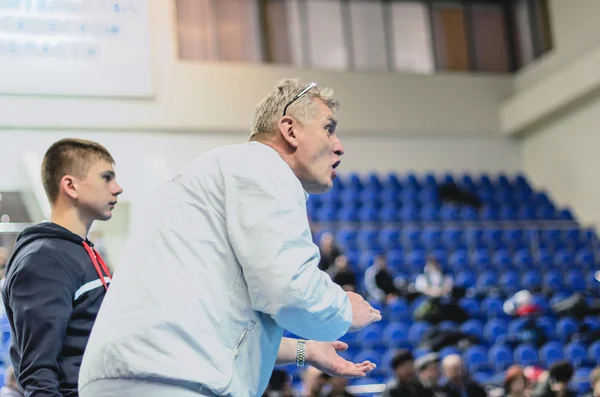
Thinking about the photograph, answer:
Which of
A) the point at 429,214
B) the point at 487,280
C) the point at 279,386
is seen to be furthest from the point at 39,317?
the point at 429,214

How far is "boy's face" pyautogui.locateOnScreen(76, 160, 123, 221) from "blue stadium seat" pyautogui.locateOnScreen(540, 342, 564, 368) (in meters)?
7.07

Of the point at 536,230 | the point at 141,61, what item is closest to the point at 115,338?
the point at 141,61

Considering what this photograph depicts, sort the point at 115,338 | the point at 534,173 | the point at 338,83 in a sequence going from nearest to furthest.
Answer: the point at 115,338 < the point at 338,83 < the point at 534,173

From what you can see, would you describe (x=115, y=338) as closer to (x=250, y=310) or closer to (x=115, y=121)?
(x=250, y=310)

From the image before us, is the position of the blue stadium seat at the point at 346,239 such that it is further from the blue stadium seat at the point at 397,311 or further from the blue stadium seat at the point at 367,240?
the blue stadium seat at the point at 397,311

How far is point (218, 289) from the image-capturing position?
1.56m

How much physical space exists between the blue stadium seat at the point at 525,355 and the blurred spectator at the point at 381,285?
151 centimetres

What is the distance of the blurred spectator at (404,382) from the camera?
605cm

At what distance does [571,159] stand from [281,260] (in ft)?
38.7

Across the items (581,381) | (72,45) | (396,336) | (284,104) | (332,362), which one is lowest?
(581,381)

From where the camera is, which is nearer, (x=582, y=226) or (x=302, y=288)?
(x=302, y=288)

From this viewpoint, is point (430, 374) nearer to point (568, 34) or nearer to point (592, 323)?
point (592, 323)

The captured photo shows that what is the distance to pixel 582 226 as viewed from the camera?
12.1 meters

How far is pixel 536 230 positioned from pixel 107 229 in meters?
5.87
